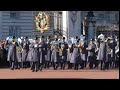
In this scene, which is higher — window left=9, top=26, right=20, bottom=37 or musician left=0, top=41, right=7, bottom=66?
window left=9, top=26, right=20, bottom=37

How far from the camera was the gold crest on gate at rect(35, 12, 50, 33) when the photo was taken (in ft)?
45.7

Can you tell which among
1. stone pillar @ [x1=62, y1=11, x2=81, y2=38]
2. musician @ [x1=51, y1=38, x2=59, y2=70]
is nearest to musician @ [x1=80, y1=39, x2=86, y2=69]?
stone pillar @ [x1=62, y1=11, x2=81, y2=38]

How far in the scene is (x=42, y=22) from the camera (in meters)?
14.4

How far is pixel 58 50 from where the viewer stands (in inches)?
603

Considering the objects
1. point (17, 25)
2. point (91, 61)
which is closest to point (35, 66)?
point (17, 25)

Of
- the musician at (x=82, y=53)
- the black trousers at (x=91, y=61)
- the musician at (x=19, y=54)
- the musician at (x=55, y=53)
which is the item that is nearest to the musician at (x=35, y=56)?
the musician at (x=19, y=54)

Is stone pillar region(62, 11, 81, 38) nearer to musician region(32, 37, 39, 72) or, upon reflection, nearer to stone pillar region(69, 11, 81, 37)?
stone pillar region(69, 11, 81, 37)

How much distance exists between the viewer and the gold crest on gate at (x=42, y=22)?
45.7 feet

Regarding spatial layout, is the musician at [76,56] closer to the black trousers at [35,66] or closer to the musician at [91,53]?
the musician at [91,53]

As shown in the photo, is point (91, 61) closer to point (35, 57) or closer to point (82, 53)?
point (82, 53)

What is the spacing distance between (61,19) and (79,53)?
5.78 feet

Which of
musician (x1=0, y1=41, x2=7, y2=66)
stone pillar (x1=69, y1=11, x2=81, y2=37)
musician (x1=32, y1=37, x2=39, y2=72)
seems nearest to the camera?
musician (x1=32, y1=37, x2=39, y2=72)
